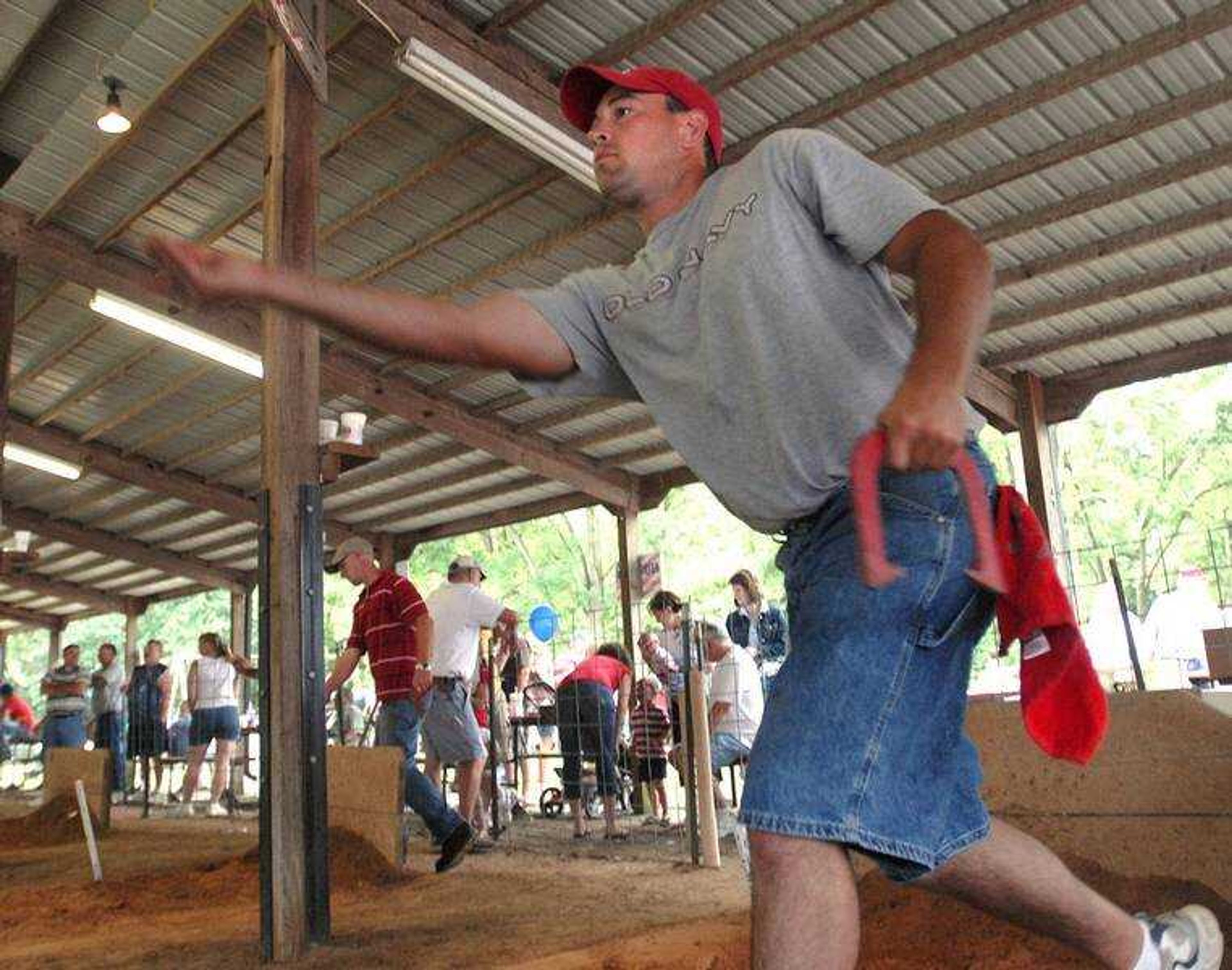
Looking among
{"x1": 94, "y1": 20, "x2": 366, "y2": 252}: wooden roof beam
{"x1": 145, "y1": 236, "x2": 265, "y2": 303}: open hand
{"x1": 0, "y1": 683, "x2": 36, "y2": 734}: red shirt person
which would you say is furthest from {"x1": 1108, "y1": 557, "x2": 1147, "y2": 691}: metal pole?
{"x1": 0, "y1": 683, "x2": 36, "y2": 734}: red shirt person

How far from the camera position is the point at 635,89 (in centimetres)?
172

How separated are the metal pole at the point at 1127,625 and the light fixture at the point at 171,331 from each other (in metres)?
7.35

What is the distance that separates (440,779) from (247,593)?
12168 millimetres

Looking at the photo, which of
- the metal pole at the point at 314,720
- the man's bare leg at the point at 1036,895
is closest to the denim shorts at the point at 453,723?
the metal pole at the point at 314,720

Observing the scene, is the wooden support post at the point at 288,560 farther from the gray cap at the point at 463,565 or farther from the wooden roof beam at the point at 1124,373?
the wooden roof beam at the point at 1124,373

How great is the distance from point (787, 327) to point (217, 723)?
929cm

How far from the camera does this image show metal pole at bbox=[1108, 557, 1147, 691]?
5070 mm

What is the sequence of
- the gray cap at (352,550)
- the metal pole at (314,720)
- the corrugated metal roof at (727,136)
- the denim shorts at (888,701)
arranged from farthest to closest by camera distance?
1. the corrugated metal roof at (727,136)
2. the gray cap at (352,550)
3. the metal pole at (314,720)
4. the denim shorts at (888,701)

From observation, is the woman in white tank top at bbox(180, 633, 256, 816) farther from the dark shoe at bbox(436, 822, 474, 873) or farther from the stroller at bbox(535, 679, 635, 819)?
the dark shoe at bbox(436, 822, 474, 873)

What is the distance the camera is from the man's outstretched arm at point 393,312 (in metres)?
1.39

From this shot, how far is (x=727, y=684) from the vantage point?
625 cm

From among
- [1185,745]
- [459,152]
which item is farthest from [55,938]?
[459,152]

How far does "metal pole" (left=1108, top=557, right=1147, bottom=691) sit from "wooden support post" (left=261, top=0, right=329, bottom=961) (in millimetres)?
3398

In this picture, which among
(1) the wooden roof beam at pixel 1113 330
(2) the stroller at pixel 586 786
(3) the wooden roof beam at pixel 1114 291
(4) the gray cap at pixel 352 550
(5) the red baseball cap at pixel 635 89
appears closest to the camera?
(5) the red baseball cap at pixel 635 89
